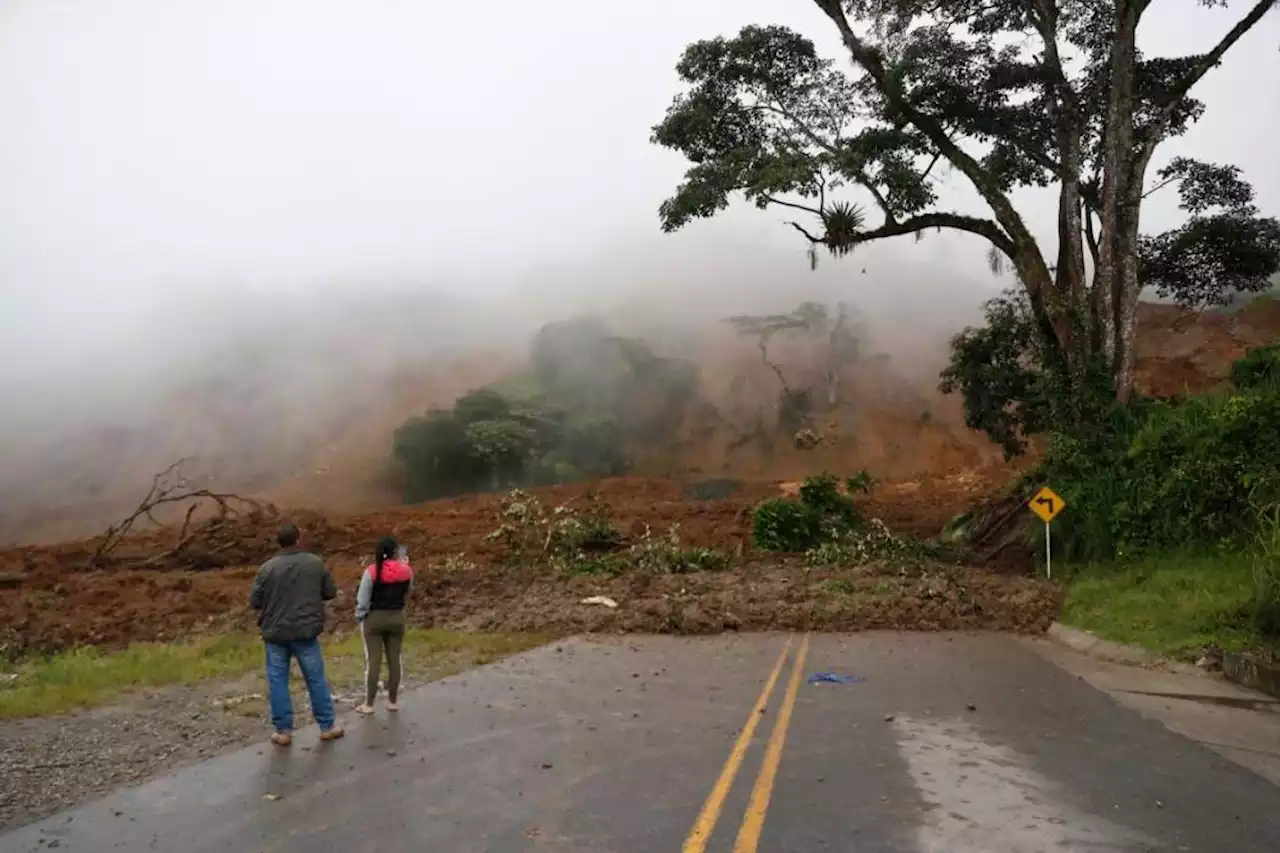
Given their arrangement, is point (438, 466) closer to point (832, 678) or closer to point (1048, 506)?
point (1048, 506)

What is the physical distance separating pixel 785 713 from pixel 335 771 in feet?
13.3

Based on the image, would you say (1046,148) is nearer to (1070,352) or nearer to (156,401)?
(1070,352)

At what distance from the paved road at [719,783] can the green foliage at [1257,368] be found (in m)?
11.9

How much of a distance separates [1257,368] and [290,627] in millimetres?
19659

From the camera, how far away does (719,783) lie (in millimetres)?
6680

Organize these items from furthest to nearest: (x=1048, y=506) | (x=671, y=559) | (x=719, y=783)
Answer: (x=671, y=559), (x=1048, y=506), (x=719, y=783)

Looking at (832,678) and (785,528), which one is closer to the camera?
(832,678)

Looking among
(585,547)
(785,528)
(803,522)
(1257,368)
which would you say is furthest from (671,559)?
(1257,368)

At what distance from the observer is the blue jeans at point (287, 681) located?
843 cm

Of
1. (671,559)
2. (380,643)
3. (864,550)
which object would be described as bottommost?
(864,550)

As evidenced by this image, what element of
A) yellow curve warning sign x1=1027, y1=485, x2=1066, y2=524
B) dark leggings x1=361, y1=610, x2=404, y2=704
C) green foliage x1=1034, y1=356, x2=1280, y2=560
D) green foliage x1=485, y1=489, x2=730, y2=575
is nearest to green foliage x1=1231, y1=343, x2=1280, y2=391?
green foliage x1=1034, y1=356, x2=1280, y2=560

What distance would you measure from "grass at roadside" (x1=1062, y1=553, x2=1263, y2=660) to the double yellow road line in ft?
17.7

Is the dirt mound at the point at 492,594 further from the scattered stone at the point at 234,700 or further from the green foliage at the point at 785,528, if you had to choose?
the scattered stone at the point at 234,700

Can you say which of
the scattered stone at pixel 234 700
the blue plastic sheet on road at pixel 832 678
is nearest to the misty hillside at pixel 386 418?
the scattered stone at pixel 234 700
